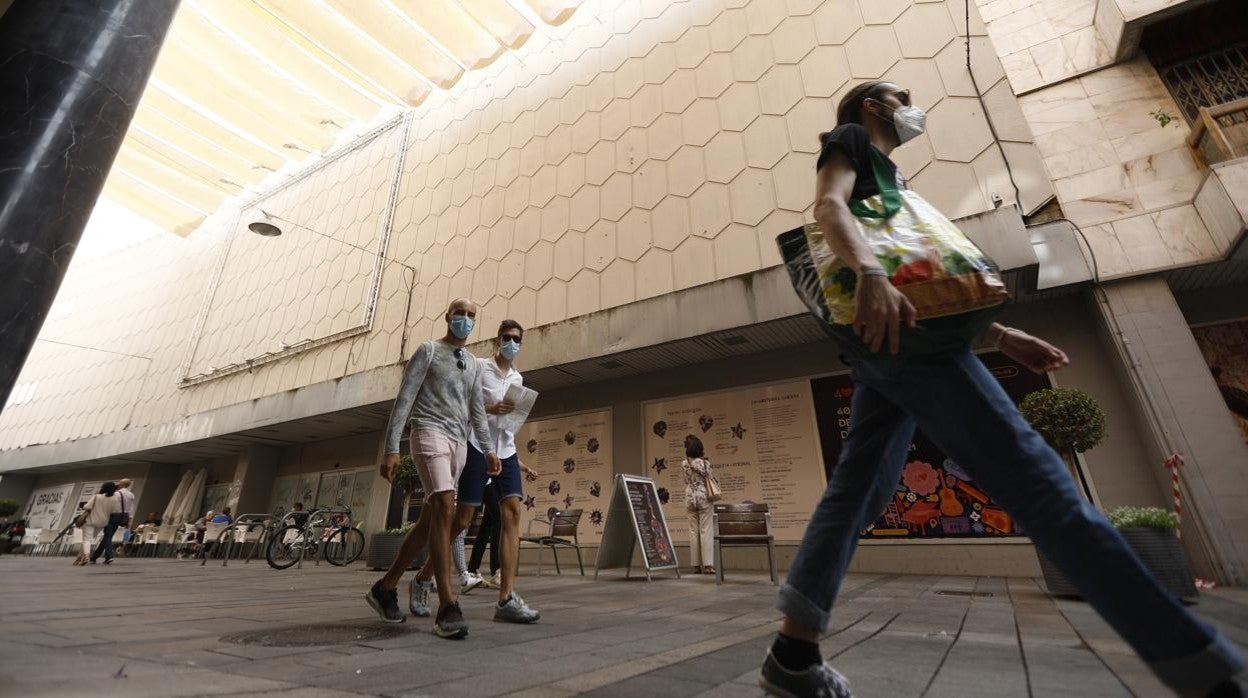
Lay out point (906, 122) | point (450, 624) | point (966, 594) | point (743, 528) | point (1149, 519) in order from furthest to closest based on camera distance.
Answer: point (743, 528)
point (966, 594)
point (1149, 519)
point (450, 624)
point (906, 122)

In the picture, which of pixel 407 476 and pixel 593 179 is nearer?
pixel 407 476

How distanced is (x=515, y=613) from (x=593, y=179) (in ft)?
22.2

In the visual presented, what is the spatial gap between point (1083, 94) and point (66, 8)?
753 cm

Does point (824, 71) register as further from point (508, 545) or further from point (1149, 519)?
point (508, 545)

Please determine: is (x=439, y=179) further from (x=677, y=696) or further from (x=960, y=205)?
(x=677, y=696)

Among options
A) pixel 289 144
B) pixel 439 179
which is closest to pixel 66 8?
pixel 439 179

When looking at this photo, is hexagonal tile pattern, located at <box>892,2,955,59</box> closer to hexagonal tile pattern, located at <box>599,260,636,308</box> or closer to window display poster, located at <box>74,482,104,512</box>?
hexagonal tile pattern, located at <box>599,260,636,308</box>

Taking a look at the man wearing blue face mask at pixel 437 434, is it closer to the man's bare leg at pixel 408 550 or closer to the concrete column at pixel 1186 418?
the man's bare leg at pixel 408 550

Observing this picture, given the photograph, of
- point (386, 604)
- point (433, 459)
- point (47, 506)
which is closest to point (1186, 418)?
point (433, 459)

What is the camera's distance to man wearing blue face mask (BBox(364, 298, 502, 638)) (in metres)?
2.21

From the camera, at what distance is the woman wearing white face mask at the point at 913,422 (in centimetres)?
78

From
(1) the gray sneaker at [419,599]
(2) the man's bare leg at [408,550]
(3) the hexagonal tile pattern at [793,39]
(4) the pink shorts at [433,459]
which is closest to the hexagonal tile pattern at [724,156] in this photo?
(3) the hexagonal tile pattern at [793,39]

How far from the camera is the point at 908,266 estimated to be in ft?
3.37

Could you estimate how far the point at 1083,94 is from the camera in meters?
5.28
